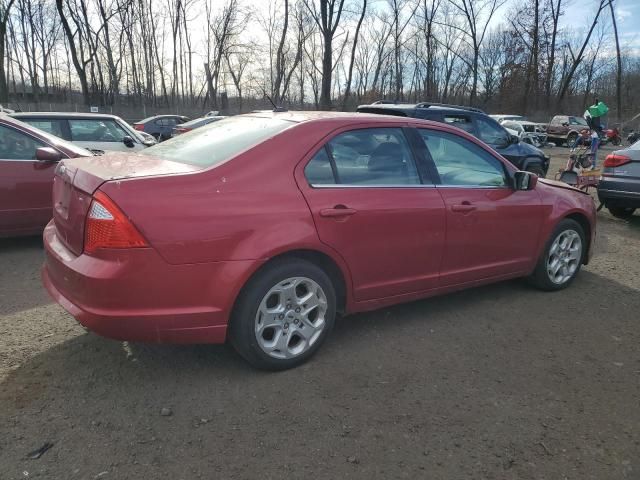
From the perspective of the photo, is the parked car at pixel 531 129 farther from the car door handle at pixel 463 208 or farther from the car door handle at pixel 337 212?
the car door handle at pixel 337 212

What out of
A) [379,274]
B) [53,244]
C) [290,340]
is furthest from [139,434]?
[379,274]

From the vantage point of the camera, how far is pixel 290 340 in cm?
320

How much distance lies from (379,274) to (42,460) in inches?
84.0

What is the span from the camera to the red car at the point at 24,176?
17.7 feet

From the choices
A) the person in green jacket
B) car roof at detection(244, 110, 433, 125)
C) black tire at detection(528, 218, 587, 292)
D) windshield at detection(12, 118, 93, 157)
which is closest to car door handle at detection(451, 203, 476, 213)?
car roof at detection(244, 110, 433, 125)

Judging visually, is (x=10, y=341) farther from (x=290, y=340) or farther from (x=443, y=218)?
(x=443, y=218)

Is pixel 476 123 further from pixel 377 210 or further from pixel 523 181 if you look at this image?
pixel 377 210

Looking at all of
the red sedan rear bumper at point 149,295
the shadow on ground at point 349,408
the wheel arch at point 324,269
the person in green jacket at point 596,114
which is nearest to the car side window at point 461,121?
the shadow on ground at point 349,408

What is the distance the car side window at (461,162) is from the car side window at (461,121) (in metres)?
4.49

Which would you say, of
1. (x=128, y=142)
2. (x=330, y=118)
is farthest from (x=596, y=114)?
(x=330, y=118)

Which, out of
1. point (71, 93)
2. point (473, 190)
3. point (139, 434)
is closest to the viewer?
point (139, 434)

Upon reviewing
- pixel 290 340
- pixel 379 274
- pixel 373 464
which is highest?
pixel 379 274

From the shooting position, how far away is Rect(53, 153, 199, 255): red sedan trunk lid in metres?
2.77

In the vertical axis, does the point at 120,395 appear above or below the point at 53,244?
below
